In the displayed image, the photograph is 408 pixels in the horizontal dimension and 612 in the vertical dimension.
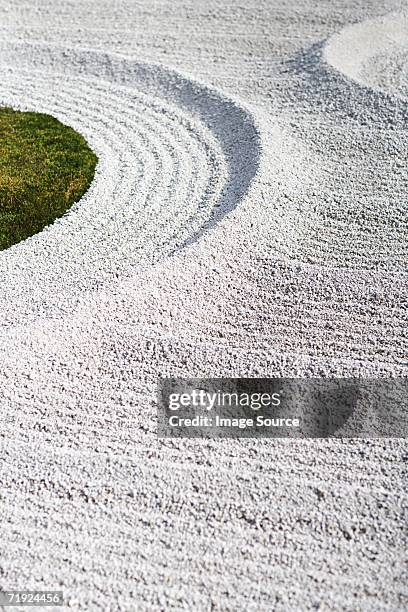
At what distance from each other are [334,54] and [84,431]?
600 cm

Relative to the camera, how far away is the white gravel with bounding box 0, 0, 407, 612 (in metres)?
3.31

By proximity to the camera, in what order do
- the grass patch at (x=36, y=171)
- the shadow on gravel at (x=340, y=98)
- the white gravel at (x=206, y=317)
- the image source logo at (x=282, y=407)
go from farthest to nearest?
the shadow on gravel at (x=340, y=98)
the grass patch at (x=36, y=171)
the image source logo at (x=282, y=407)
the white gravel at (x=206, y=317)

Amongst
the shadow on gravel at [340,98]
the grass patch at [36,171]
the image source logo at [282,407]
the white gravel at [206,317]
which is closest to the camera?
the white gravel at [206,317]

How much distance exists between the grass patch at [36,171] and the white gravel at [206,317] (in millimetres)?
151

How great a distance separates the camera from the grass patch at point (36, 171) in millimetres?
5758

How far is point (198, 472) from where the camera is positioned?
12.2 feet

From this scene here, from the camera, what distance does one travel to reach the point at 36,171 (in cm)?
636

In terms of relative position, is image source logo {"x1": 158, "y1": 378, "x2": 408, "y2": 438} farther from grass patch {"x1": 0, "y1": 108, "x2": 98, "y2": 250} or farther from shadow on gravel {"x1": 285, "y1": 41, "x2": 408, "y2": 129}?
shadow on gravel {"x1": 285, "y1": 41, "x2": 408, "y2": 129}

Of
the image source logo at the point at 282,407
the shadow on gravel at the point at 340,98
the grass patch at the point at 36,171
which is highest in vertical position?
the shadow on gravel at the point at 340,98

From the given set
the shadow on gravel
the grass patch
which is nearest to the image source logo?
the grass patch

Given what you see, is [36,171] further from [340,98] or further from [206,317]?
[340,98]

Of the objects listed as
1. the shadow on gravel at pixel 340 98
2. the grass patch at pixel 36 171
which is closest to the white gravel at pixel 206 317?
the shadow on gravel at pixel 340 98

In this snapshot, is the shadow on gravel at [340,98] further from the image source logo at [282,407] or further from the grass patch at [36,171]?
the image source logo at [282,407]

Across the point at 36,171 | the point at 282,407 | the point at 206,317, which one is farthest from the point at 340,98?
the point at 282,407
